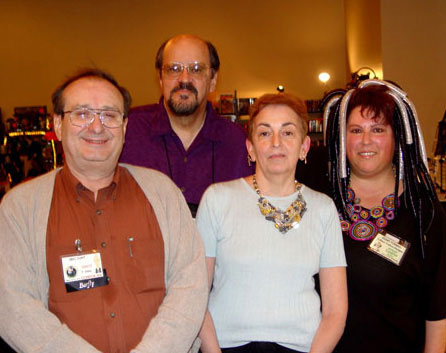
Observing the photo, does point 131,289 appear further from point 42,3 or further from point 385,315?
point 42,3

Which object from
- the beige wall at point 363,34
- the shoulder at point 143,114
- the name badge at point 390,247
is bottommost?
the name badge at point 390,247

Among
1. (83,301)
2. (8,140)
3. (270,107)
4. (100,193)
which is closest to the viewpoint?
(83,301)

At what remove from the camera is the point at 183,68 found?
2.35 meters

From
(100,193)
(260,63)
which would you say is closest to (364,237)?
(100,193)

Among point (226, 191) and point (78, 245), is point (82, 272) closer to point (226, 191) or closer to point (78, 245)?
point (78, 245)

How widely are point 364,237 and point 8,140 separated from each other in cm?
762

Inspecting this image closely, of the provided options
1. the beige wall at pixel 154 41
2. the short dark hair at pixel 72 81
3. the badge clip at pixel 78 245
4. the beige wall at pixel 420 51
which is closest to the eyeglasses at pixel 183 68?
the short dark hair at pixel 72 81

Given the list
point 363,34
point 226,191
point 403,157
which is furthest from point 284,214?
point 363,34

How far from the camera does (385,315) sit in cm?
185

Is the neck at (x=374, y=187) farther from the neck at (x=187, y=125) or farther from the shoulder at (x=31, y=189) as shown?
the shoulder at (x=31, y=189)

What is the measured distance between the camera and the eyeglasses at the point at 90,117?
5.23 ft

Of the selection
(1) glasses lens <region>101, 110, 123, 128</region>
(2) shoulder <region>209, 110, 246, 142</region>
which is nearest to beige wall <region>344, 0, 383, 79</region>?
(2) shoulder <region>209, 110, 246, 142</region>

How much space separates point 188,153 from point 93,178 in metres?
0.76

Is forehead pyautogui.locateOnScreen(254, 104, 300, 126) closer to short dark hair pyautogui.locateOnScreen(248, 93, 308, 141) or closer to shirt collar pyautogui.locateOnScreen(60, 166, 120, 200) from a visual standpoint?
short dark hair pyautogui.locateOnScreen(248, 93, 308, 141)
